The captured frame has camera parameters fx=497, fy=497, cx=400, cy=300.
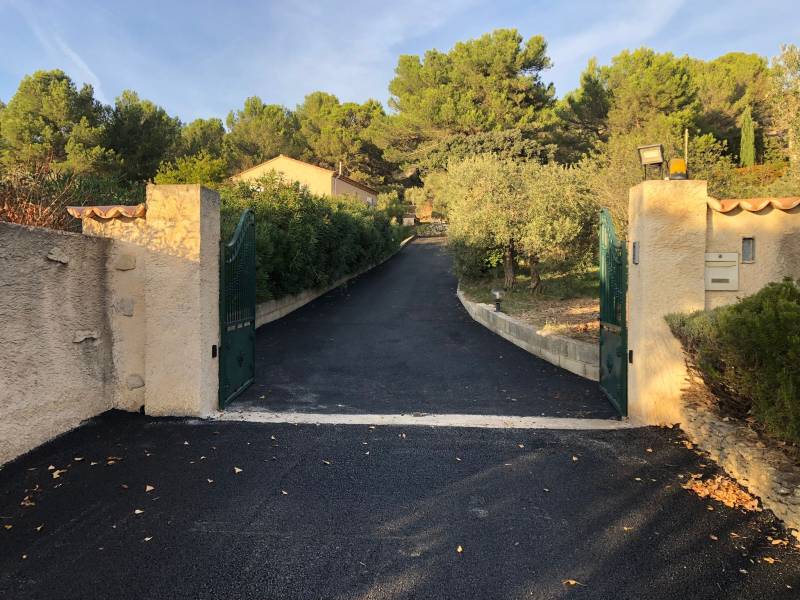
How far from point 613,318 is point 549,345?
277 centimetres

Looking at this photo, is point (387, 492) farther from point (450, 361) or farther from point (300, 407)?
point (450, 361)

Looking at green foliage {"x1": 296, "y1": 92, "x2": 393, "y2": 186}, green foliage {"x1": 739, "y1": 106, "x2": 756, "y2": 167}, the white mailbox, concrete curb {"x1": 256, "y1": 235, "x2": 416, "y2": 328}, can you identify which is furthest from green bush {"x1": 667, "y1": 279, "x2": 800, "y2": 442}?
green foliage {"x1": 296, "y1": 92, "x2": 393, "y2": 186}

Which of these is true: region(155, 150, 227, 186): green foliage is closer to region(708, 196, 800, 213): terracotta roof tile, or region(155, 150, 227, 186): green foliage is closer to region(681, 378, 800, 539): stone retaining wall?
region(708, 196, 800, 213): terracotta roof tile

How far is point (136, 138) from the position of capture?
2908cm

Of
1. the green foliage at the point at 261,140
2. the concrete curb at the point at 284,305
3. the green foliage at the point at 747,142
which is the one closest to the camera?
the concrete curb at the point at 284,305

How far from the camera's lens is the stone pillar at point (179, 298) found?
519cm

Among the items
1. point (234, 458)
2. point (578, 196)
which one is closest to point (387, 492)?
point (234, 458)

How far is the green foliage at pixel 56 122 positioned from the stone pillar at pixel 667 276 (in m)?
27.6

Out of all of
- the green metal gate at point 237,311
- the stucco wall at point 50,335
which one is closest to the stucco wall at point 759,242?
the green metal gate at point 237,311

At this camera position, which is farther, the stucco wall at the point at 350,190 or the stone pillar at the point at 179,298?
the stucco wall at the point at 350,190

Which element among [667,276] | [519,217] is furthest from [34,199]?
[519,217]

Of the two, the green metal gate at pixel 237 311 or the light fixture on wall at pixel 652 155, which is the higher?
the light fixture on wall at pixel 652 155

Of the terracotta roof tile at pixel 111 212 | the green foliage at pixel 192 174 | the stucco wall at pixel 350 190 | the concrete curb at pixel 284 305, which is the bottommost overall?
the concrete curb at pixel 284 305

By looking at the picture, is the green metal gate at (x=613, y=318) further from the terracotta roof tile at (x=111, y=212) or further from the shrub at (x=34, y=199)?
the shrub at (x=34, y=199)
